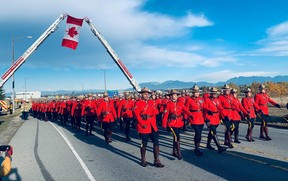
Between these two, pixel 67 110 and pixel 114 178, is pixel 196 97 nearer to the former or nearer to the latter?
pixel 114 178

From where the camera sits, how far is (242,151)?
9359 mm

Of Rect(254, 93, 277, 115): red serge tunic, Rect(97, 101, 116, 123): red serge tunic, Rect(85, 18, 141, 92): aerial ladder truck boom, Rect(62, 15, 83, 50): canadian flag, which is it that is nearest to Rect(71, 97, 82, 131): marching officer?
Rect(97, 101, 116, 123): red serge tunic

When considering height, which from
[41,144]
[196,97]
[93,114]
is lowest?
[41,144]

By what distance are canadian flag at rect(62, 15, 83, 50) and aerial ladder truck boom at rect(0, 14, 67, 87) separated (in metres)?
1.67

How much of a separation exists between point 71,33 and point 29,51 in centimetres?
404

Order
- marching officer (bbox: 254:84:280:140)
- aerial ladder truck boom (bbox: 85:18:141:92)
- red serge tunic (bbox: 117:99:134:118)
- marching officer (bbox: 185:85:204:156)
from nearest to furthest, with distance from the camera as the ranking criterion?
marching officer (bbox: 185:85:204:156) → marching officer (bbox: 254:84:280:140) → red serge tunic (bbox: 117:99:134:118) → aerial ladder truck boom (bbox: 85:18:141:92)

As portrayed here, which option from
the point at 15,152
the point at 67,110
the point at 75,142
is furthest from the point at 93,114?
the point at 67,110

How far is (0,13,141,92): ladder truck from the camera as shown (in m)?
25.6

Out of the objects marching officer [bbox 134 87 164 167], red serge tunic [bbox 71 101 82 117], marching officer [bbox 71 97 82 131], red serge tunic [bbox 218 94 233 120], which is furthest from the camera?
red serge tunic [bbox 71 101 82 117]

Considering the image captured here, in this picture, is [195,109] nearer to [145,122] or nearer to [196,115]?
[196,115]

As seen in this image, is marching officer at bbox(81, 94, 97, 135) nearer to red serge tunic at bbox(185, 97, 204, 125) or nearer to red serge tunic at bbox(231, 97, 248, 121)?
red serge tunic at bbox(185, 97, 204, 125)

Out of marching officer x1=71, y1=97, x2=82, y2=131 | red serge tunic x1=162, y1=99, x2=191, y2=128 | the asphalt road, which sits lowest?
the asphalt road

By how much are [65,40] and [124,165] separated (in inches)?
806

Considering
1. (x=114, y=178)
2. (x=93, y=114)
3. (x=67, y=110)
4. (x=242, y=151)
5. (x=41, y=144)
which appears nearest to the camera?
(x=114, y=178)
